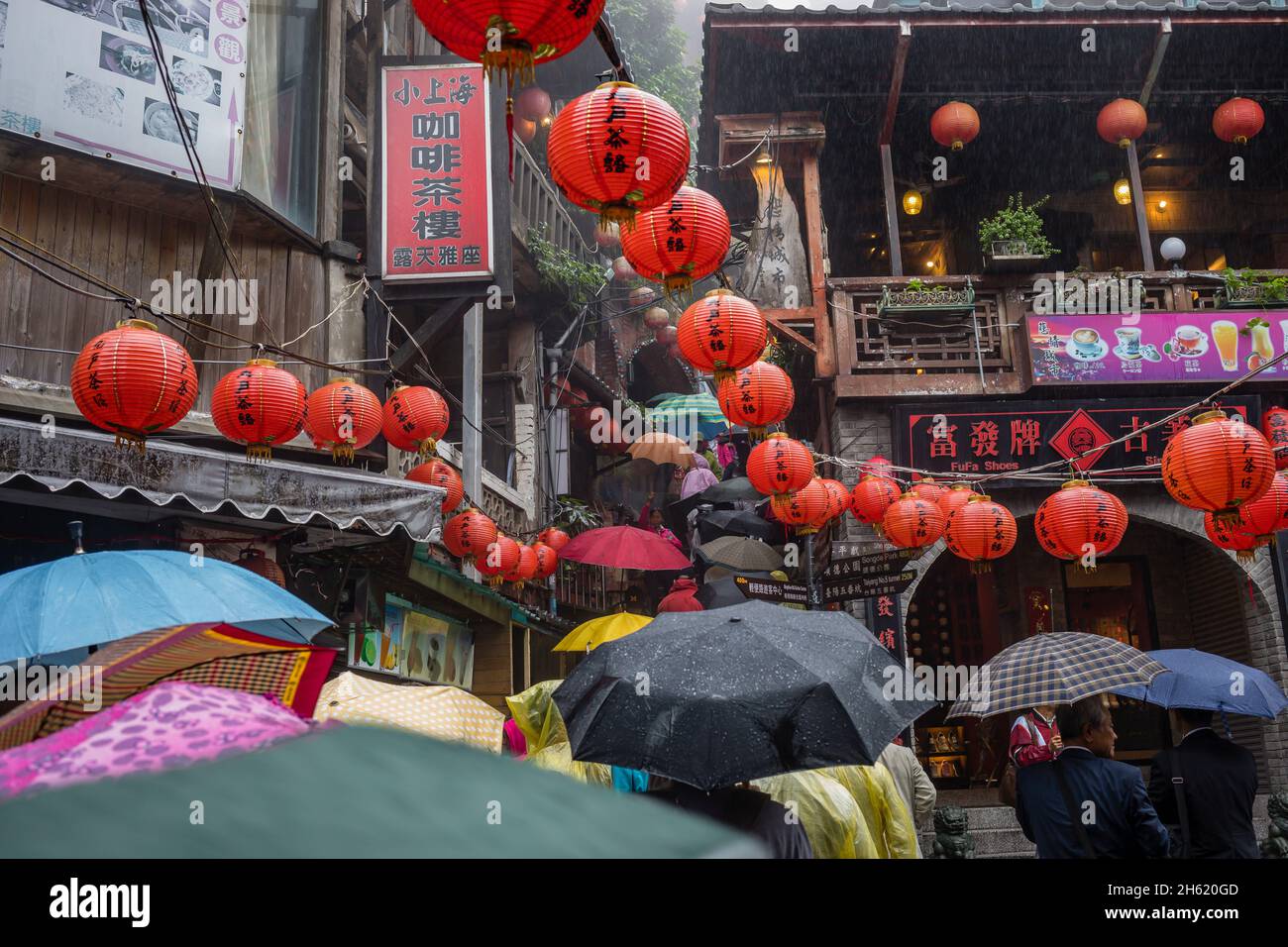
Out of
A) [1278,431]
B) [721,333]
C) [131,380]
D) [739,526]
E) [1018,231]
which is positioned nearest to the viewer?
[131,380]

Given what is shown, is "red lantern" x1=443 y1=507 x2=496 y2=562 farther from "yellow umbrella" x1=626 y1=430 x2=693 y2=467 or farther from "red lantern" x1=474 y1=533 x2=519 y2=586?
"yellow umbrella" x1=626 y1=430 x2=693 y2=467

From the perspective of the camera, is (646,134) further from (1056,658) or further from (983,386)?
(983,386)

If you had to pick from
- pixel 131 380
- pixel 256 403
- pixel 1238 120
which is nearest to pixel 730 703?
pixel 131 380

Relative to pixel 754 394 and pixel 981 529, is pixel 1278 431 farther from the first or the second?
pixel 754 394

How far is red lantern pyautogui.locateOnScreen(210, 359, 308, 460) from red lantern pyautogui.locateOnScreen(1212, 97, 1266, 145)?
14.3 meters

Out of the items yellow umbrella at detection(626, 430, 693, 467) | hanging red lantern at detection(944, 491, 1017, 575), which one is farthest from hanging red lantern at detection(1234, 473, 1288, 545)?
yellow umbrella at detection(626, 430, 693, 467)

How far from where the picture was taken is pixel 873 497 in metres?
12.0

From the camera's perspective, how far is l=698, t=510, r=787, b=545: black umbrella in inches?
645

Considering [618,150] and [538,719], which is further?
[538,719]

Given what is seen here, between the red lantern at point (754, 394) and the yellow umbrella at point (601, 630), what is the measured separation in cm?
295

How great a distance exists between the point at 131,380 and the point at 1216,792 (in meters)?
7.40

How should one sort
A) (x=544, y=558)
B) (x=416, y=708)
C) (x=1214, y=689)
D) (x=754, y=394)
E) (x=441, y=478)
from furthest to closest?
(x=544, y=558) < (x=441, y=478) < (x=754, y=394) < (x=1214, y=689) < (x=416, y=708)
